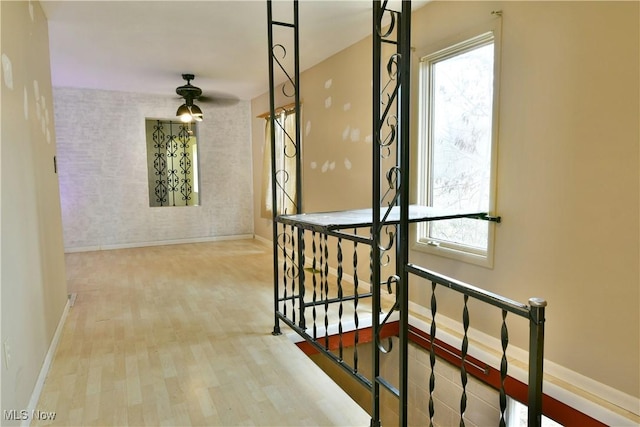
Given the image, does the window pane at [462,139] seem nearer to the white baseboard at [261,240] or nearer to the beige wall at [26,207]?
the beige wall at [26,207]

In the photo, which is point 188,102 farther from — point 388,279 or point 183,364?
point 388,279

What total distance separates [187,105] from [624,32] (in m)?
4.78

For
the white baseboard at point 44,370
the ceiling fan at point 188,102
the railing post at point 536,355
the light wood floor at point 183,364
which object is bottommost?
the light wood floor at point 183,364

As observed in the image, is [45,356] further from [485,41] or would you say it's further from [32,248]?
[485,41]

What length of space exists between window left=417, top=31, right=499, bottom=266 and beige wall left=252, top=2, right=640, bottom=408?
125mm

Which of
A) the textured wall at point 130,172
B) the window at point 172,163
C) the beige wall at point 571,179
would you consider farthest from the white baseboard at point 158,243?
the beige wall at point 571,179

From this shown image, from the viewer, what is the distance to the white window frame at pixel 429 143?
104 inches

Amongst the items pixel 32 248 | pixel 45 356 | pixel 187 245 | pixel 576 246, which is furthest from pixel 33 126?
pixel 187 245

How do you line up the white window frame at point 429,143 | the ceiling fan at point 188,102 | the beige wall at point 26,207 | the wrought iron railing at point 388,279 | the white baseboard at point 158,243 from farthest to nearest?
1. the white baseboard at point 158,243
2. the ceiling fan at point 188,102
3. the white window frame at point 429,143
4. the beige wall at point 26,207
5. the wrought iron railing at point 388,279

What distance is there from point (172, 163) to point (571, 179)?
20.1 ft

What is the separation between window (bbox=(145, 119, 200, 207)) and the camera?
671cm

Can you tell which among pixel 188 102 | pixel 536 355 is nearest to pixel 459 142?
pixel 536 355

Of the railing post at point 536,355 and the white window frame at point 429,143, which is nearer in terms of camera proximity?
the railing post at point 536,355

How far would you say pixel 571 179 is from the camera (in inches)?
88.2
